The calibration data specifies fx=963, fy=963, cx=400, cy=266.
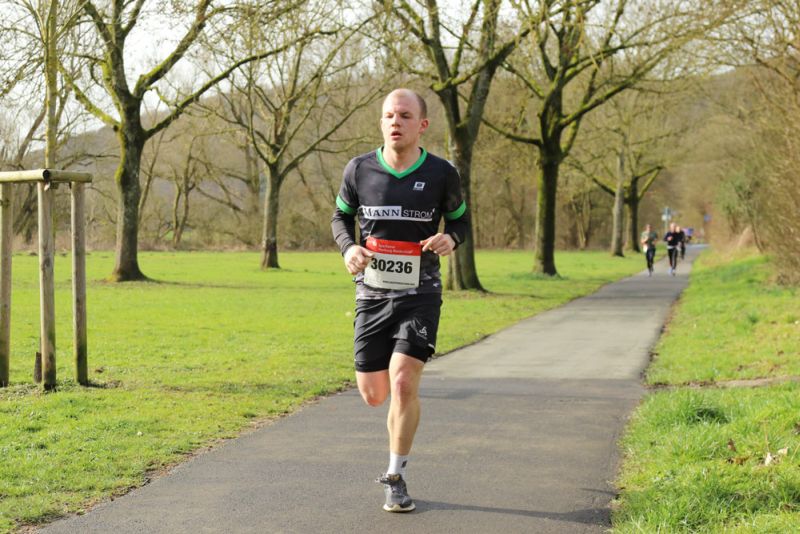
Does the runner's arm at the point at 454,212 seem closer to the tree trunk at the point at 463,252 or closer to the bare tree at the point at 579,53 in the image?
the bare tree at the point at 579,53

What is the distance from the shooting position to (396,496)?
501 centimetres

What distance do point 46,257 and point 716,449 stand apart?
5896mm

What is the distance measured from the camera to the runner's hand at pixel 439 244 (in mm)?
5031

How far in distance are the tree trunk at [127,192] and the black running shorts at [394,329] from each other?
23865mm

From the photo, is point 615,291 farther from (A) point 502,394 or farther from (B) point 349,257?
(B) point 349,257

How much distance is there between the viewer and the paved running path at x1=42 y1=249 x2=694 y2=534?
482 centimetres

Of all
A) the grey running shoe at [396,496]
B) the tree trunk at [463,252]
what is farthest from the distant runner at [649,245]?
the grey running shoe at [396,496]

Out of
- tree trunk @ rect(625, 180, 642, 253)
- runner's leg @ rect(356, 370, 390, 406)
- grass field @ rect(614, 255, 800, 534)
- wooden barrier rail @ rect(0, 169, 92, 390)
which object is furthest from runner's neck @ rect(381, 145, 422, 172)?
tree trunk @ rect(625, 180, 642, 253)

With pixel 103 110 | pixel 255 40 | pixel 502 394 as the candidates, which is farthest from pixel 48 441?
pixel 103 110

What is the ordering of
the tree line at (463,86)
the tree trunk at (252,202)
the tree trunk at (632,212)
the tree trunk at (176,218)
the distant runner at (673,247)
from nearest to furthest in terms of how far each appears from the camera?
the tree line at (463,86)
the distant runner at (673,247)
the tree trunk at (632,212)
the tree trunk at (176,218)
the tree trunk at (252,202)

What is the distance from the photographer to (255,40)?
17.9 metres

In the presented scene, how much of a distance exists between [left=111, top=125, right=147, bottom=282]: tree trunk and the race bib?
24.0 meters

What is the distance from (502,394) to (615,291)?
1799 centimetres

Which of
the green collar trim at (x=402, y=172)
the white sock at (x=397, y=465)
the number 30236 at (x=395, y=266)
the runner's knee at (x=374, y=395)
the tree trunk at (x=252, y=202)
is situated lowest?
the white sock at (x=397, y=465)
